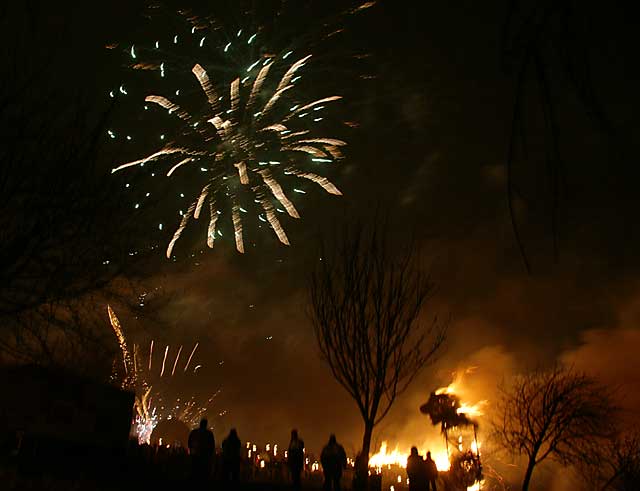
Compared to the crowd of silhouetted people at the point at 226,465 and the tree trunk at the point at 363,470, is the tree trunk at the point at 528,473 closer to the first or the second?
the crowd of silhouetted people at the point at 226,465

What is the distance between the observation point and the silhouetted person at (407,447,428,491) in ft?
44.7

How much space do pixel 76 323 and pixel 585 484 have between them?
112 feet

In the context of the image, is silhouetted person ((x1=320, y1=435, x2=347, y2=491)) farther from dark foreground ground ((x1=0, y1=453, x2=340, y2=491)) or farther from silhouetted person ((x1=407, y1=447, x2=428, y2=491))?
silhouetted person ((x1=407, y1=447, x2=428, y2=491))

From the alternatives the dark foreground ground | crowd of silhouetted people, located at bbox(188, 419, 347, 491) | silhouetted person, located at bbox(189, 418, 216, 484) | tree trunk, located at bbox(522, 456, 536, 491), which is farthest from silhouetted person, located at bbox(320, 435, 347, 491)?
tree trunk, located at bbox(522, 456, 536, 491)

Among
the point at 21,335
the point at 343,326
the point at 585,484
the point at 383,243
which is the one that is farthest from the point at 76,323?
the point at 585,484

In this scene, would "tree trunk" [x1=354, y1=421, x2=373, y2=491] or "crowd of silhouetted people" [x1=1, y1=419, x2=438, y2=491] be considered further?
A: "tree trunk" [x1=354, y1=421, x2=373, y2=491]

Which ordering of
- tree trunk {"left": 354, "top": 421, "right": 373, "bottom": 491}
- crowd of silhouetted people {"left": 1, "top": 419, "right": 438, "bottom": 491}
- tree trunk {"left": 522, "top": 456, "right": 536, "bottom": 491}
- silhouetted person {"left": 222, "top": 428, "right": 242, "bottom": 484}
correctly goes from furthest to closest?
tree trunk {"left": 522, "top": 456, "right": 536, "bottom": 491} < tree trunk {"left": 354, "top": 421, "right": 373, "bottom": 491} < silhouetted person {"left": 222, "top": 428, "right": 242, "bottom": 484} < crowd of silhouetted people {"left": 1, "top": 419, "right": 438, "bottom": 491}

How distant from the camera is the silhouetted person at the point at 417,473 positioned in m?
13.6

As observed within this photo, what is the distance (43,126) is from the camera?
9062 mm

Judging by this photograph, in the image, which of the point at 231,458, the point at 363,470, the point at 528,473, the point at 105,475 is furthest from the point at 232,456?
the point at 528,473

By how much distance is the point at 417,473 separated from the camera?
13.7 metres

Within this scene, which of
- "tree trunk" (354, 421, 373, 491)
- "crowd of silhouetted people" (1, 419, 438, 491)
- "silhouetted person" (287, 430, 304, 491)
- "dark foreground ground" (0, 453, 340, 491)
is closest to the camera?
"dark foreground ground" (0, 453, 340, 491)

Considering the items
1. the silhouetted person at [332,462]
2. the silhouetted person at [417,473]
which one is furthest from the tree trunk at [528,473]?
the silhouetted person at [332,462]

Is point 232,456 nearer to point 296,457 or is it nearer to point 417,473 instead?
point 296,457
